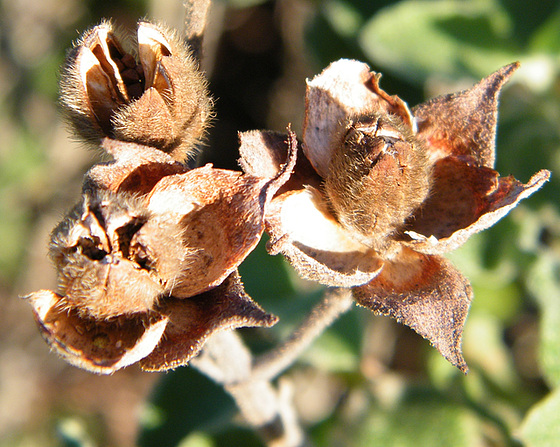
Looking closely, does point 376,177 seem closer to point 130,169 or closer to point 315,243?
point 315,243

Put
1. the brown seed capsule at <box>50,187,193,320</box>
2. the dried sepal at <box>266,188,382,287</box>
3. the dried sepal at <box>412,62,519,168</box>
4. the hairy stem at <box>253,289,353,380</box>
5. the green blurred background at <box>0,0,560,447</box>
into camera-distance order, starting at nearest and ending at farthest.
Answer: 1. the brown seed capsule at <box>50,187,193,320</box>
2. the dried sepal at <box>266,188,382,287</box>
3. the dried sepal at <box>412,62,519,168</box>
4. the hairy stem at <box>253,289,353,380</box>
5. the green blurred background at <box>0,0,560,447</box>

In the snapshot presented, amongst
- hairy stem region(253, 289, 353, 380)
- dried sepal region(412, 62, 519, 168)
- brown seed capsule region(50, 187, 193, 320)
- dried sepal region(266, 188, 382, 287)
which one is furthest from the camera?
hairy stem region(253, 289, 353, 380)

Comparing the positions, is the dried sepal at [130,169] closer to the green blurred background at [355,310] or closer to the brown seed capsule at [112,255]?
the brown seed capsule at [112,255]

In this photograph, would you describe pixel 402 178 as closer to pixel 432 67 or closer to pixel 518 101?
pixel 432 67

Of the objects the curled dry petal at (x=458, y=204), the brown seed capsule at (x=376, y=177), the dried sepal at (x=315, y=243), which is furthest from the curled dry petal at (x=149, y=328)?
the curled dry petal at (x=458, y=204)

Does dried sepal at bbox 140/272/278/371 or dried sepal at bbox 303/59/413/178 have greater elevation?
dried sepal at bbox 303/59/413/178

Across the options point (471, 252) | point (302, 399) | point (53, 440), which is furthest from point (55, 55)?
point (471, 252)

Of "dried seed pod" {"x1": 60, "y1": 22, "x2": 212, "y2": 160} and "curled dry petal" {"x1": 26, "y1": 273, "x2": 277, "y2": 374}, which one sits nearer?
"curled dry petal" {"x1": 26, "y1": 273, "x2": 277, "y2": 374}

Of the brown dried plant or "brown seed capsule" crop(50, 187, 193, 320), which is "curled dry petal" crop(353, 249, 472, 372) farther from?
"brown seed capsule" crop(50, 187, 193, 320)

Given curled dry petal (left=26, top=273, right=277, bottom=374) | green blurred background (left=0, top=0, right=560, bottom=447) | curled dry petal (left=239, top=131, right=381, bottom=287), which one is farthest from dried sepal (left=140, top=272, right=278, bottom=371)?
green blurred background (left=0, top=0, right=560, bottom=447)
